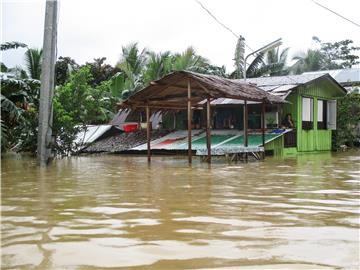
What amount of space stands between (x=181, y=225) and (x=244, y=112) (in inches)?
442

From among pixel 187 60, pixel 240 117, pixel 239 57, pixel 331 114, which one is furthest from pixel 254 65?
pixel 240 117

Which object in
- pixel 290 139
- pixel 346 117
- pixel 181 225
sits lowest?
pixel 181 225

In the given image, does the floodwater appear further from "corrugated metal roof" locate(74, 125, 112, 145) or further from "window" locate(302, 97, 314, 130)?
"corrugated metal roof" locate(74, 125, 112, 145)

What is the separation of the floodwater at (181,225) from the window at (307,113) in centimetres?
1153

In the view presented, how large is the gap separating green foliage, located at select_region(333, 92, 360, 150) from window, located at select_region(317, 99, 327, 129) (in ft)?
3.57

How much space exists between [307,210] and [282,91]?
12786 mm

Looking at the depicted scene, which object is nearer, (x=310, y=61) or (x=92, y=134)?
(x=92, y=134)

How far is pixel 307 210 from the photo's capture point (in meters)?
5.30

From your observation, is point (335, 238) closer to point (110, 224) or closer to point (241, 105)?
point (110, 224)

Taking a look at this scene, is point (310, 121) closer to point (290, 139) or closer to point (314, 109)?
point (314, 109)

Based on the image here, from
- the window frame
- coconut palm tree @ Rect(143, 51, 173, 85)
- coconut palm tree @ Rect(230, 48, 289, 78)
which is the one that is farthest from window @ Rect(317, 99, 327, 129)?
coconut palm tree @ Rect(143, 51, 173, 85)

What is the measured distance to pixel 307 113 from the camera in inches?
779

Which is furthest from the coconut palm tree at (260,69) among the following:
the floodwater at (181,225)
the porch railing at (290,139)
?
the floodwater at (181,225)

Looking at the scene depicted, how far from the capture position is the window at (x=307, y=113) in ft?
63.7
